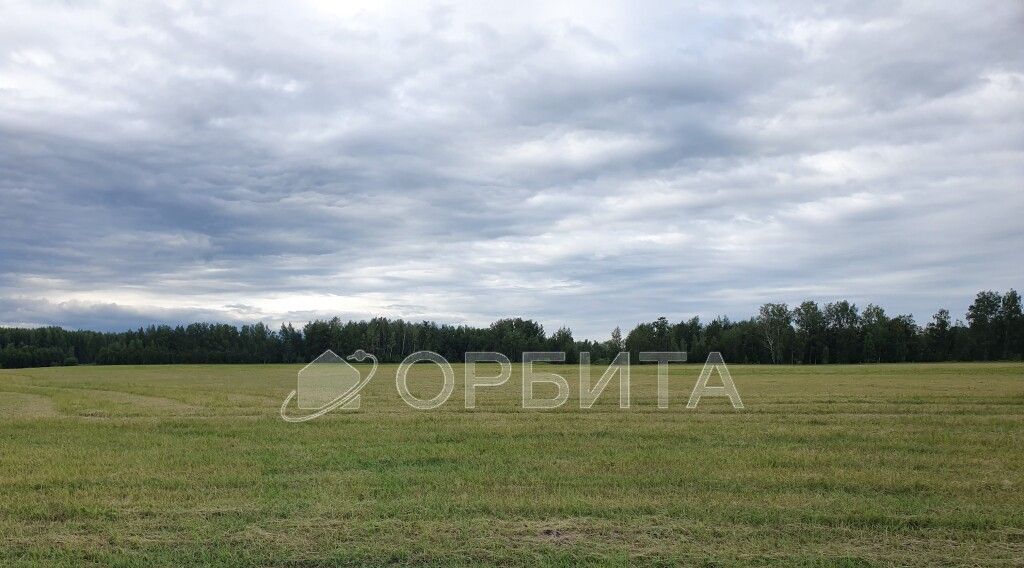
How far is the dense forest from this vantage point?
11456 cm

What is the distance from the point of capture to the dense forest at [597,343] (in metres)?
115

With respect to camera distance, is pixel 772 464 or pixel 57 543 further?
pixel 772 464

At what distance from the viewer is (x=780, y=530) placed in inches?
391

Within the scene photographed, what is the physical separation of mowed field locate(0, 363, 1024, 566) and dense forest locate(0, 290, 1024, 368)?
90140 millimetres

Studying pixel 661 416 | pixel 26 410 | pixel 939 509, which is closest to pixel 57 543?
pixel 939 509

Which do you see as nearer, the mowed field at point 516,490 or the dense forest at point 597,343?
the mowed field at point 516,490

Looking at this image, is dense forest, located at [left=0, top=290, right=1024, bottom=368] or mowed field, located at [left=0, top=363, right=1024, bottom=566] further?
dense forest, located at [left=0, top=290, right=1024, bottom=368]

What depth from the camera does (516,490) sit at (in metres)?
12.4

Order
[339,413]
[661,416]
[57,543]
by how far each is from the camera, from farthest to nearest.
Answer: [339,413]
[661,416]
[57,543]

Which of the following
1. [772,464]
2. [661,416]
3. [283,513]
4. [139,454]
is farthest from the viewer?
[661,416]

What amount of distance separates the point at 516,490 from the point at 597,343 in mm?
109096

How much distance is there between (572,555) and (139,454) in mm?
11349

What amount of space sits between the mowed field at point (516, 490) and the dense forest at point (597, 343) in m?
90.1

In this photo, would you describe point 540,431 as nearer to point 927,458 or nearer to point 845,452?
point 845,452
